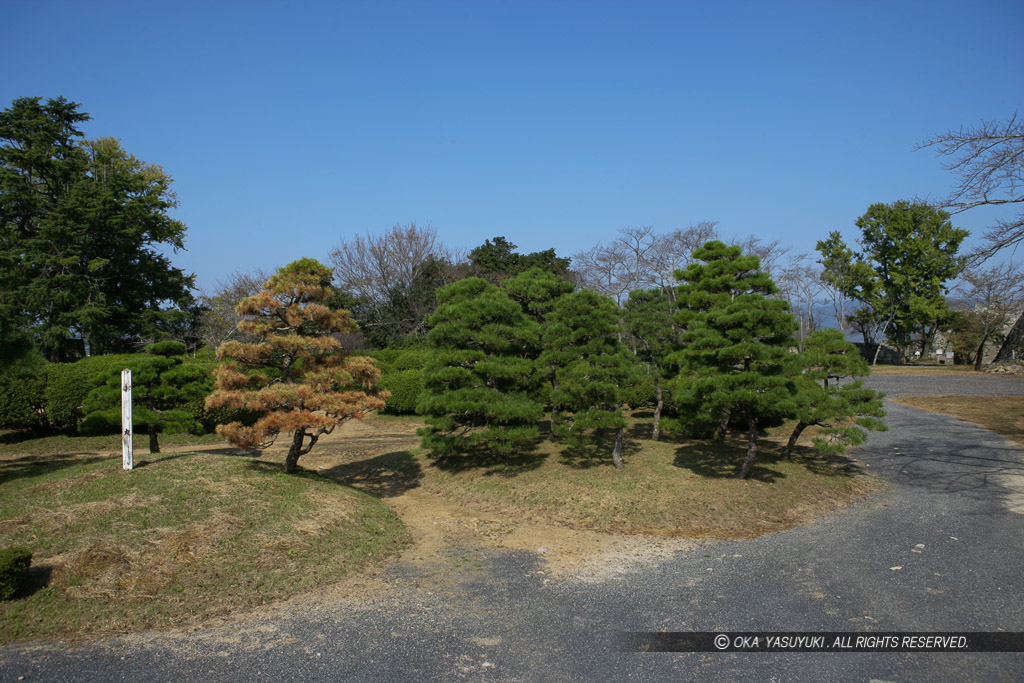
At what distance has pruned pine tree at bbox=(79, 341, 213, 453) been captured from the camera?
852 centimetres

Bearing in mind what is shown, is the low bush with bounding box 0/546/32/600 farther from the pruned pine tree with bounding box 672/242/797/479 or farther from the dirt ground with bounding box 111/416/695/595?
the pruned pine tree with bounding box 672/242/797/479

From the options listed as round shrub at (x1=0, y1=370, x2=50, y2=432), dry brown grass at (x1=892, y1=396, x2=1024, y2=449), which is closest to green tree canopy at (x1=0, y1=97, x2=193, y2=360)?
round shrub at (x1=0, y1=370, x2=50, y2=432)

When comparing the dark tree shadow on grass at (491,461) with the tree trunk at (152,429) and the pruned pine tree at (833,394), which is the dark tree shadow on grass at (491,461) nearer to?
the pruned pine tree at (833,394)

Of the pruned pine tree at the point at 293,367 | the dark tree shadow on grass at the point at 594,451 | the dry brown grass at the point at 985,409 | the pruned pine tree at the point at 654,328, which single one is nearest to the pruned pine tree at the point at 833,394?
the pruned pine tree at the point at 654,328

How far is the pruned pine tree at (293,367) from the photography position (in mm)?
7078

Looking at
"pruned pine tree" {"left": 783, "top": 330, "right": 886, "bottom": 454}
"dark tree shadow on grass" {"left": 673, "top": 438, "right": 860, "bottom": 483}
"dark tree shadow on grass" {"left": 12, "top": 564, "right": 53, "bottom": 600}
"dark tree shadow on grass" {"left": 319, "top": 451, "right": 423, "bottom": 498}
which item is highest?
"pruned pine tree" {"left": 783, "top": 330, "right": 886, "bottom": 454}

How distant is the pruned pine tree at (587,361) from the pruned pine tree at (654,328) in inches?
77.2

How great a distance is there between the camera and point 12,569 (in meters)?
4.43

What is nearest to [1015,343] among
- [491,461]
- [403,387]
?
[403,387]

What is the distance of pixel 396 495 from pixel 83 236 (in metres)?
17.9

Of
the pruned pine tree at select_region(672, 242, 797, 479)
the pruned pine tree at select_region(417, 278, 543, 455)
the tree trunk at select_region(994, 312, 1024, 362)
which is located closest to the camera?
the pruned pine tree at select_region(672, 242, 797, 479)

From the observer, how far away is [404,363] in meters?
17.3

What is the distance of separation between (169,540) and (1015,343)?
31162 mm

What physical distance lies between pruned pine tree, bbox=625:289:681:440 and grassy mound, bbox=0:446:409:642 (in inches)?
238
